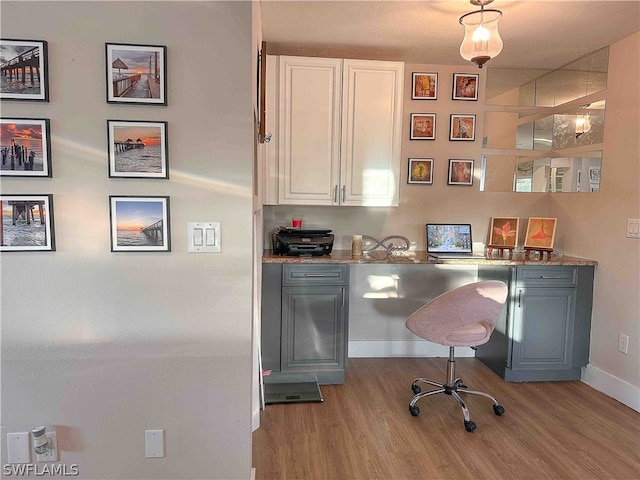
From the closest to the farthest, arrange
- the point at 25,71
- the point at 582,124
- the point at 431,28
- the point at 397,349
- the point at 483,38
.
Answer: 1. the point at 25,71
2. the point at 483,38
3. the point at 431,28
4. the point at 582,124
5. the point at 397,349

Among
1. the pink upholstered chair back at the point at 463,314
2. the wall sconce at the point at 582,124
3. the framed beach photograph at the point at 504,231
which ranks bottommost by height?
the pink upholstered chair back at the point at 463,314

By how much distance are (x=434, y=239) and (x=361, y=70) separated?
1.45 metres

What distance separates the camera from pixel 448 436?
233 cm

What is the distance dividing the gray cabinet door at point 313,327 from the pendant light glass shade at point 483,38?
1.66m

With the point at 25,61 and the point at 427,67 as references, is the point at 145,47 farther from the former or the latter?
the point at 427,67

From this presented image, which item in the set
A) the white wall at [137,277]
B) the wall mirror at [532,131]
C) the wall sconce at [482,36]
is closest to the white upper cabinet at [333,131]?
the wall sconce at [482,36]

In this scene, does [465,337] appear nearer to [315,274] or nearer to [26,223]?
[315,274]

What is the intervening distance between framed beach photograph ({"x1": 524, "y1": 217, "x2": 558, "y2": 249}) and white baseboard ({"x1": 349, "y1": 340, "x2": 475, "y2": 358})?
1056mm

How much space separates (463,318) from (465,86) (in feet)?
6.60

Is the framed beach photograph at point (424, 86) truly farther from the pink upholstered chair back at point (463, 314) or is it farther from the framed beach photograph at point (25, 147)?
the framed beach photograph at point (25, 147)

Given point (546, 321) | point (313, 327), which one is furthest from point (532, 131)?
point (313, 327)

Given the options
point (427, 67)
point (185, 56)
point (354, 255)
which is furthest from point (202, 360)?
point (427, 67)

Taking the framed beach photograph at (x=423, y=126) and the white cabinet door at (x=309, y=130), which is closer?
the white cabinet door at (x=309, y=130)

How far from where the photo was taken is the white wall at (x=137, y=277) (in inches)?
59.6
